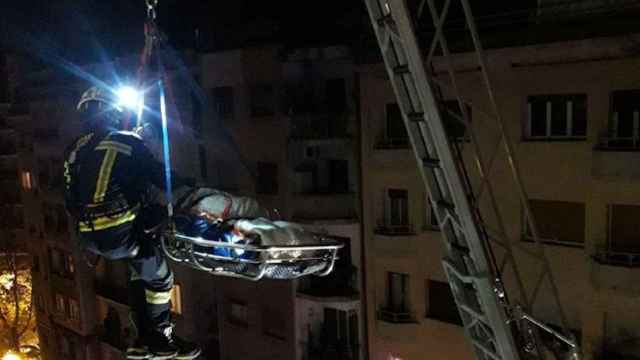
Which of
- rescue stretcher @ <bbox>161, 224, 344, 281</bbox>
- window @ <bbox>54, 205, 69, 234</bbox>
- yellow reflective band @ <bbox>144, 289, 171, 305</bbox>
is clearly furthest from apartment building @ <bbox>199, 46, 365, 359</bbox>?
rescue stretcher @ <bbox>161, 224, 344, 281</bbox>

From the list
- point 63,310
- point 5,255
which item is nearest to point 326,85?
point 63,310

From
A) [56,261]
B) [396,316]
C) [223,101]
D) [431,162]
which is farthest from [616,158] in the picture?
[56,261]

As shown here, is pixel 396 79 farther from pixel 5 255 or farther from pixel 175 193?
pixel 5 255

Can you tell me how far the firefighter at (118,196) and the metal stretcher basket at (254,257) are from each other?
525 millimetres

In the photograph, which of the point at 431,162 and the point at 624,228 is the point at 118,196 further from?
the point at 624,228

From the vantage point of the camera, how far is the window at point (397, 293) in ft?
52.5

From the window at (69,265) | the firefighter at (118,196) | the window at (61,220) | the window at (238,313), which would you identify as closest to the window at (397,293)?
the window at (238,313)

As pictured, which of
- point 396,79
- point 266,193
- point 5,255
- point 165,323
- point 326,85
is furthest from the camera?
point 5,255

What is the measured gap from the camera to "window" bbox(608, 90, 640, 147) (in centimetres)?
1148

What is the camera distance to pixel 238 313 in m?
19.9

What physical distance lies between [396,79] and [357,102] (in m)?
10.3

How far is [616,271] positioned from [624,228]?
887 millimetres

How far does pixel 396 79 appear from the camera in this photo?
18.7 feet

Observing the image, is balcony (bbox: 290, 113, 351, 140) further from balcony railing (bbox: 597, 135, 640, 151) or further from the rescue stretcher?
the rescue stretcher
